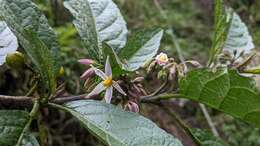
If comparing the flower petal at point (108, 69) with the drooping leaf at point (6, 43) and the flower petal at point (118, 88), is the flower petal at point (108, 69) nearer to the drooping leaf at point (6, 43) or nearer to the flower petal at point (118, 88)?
the flower petal at point (118, 88)

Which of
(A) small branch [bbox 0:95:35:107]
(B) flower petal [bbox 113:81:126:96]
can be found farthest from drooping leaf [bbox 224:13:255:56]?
(A) small branch [bbox 0:95:35:107]

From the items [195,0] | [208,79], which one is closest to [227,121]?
[195,0]

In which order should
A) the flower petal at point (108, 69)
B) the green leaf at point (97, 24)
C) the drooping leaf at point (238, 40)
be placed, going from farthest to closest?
the drooping leaf at point (238, 40)
the green leaf at point (97, 24)
the flower petal at point (108, 69)

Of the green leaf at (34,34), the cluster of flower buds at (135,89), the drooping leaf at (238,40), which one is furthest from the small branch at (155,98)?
the drooping leaf at (238,40)

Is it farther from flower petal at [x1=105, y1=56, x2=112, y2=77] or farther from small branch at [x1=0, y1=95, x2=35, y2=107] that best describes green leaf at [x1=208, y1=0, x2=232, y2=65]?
small branch at [x1=0, y1=95, x2=35, y2=107]

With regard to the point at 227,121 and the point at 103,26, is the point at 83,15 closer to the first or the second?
the point at 103,26

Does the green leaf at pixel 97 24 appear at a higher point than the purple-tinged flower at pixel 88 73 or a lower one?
higher

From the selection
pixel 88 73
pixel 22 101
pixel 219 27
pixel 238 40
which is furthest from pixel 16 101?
pixel 238 40
